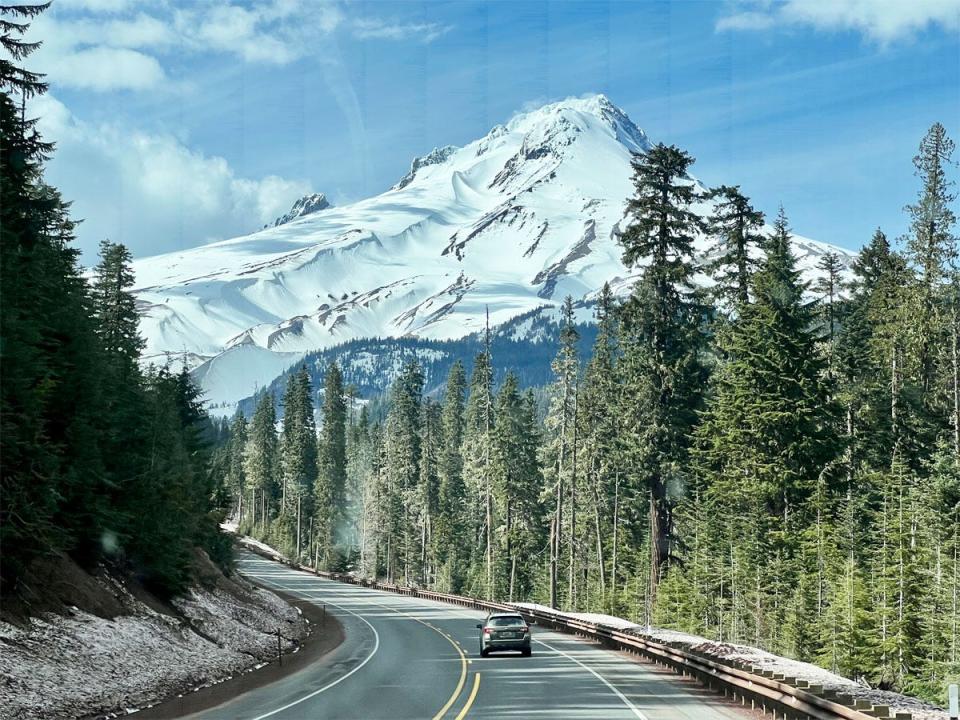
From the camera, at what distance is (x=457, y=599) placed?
81.0 meters

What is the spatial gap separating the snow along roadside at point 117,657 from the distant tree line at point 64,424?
1754 mm

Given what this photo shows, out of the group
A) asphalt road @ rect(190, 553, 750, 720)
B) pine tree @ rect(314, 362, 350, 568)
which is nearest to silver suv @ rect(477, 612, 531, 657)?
asphalt road @ rect(190, 553, 750, 720)

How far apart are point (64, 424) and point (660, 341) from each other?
28.0 metres

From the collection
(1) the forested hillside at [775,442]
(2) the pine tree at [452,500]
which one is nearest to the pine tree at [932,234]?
(1) the forested hillside at [775,442]

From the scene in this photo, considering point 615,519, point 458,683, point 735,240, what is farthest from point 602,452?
point 458,683

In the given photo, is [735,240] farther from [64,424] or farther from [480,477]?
[480,477]

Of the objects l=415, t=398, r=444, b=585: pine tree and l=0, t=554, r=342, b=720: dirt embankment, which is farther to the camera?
l=415, t=398, r=444, b=585: pine tree

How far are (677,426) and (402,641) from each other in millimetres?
15358

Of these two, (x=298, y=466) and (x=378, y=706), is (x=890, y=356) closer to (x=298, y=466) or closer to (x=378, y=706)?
(x=378, y=706)

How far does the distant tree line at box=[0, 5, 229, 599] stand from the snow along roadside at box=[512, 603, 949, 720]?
16665mm

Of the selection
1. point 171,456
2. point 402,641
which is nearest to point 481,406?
point 402,641

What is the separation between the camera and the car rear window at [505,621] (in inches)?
1523

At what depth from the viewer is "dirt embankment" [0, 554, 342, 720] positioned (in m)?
22.4

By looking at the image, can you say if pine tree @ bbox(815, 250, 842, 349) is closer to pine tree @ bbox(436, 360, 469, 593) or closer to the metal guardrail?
the metal guardrail
